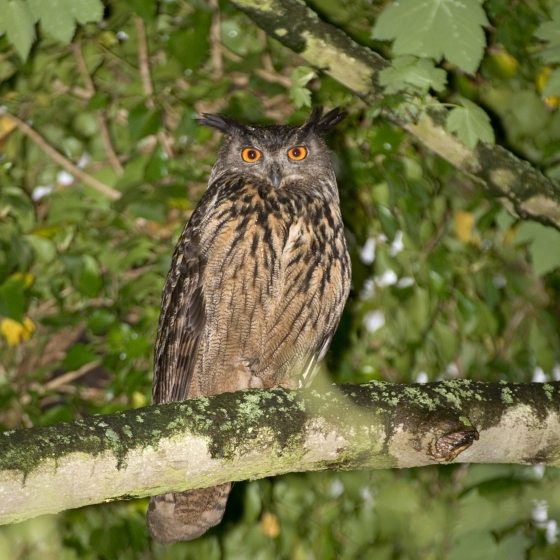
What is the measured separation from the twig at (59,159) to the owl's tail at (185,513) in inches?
56.7

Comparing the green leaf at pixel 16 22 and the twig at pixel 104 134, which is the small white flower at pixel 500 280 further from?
the green leaf at pixel 16 22

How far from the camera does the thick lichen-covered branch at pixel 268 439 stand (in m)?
1.33

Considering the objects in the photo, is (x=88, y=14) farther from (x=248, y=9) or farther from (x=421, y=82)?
(x=421, y=82)

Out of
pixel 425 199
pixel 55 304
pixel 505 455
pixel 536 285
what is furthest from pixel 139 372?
pixel 536 285

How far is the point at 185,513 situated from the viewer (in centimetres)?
246

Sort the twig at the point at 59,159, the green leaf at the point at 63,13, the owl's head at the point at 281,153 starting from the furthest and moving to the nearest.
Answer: the twig at the point at 59,159 → the owl's head at the point at 281,153 → the green leaf at the point at 63,13

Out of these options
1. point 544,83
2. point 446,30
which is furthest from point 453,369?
point 446,30

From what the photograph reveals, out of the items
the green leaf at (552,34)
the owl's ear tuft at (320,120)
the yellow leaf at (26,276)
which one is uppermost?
the green leaf at (552,34)

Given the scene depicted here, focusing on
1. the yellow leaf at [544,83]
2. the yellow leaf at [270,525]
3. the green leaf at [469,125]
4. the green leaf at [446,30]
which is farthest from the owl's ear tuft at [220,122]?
the yellow leaf at [270,525]

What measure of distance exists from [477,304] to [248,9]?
70.2 inches

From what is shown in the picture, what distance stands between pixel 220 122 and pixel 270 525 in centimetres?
184

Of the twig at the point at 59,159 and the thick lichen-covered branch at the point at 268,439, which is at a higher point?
the thick lichen-covered branch at the point at 268,439

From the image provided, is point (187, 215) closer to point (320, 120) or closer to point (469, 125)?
point (320, 120)

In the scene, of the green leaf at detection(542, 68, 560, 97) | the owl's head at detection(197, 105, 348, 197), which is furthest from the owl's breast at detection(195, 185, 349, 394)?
the green leaf at detection(542, 68, 560, 97)
